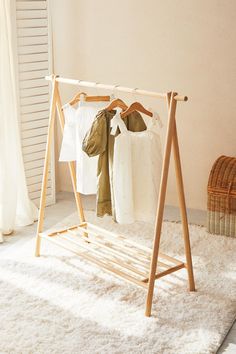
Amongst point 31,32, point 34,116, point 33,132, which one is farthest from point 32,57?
point 33,132

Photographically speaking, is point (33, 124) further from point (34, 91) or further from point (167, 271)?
point (167, 271)

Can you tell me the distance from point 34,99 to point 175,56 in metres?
0.98

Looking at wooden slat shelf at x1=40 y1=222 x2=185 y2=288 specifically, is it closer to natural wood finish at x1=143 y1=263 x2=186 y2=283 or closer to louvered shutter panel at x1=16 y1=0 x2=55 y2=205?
natural wood finish at x1=143 y1=263 x2=186 y2=283

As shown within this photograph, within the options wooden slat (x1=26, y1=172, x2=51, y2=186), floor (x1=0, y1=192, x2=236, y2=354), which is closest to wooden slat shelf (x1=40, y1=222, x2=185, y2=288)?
floor (x1=0, y1=192, x2=236, y2=354)

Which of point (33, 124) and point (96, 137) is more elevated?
point (96, 137)

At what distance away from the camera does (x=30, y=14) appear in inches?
151

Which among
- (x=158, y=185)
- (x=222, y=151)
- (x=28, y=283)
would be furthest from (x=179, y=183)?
(x=222, y=151)

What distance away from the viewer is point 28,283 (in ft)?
9.88

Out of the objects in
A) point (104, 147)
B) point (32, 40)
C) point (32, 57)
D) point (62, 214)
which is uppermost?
point (32, 40)

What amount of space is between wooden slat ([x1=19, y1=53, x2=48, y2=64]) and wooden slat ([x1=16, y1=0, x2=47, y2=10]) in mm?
296

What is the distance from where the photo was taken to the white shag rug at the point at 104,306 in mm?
2486

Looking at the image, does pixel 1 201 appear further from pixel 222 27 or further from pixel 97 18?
pixel 222 27

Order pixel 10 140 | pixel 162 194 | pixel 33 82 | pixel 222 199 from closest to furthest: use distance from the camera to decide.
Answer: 1. pixel 162 194
2. pixel 222 199
3. pixel 10 140
4. pixel 33 82

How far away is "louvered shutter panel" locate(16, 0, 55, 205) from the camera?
3.84m
